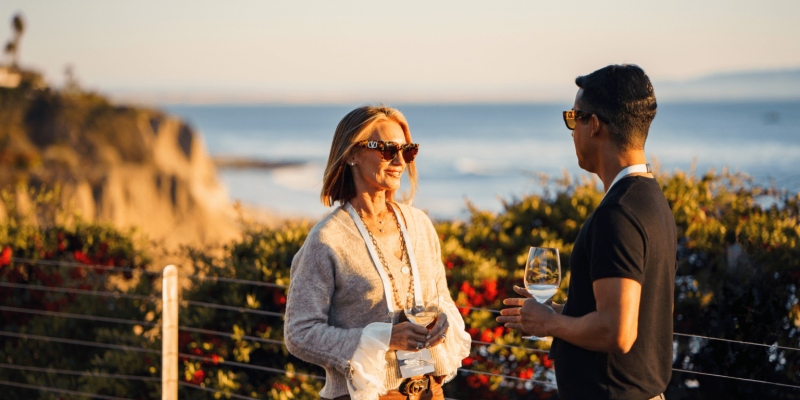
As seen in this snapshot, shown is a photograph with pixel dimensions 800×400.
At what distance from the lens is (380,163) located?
8.76 feet

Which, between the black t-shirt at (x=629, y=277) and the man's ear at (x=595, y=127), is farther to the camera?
the man's ear at (x=595, y=127)

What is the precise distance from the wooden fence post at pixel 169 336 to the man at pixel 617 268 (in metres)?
2.56

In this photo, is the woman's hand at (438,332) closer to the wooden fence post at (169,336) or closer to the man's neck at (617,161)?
the man's neck at (617,161)

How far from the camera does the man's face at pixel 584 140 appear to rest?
6.94ft

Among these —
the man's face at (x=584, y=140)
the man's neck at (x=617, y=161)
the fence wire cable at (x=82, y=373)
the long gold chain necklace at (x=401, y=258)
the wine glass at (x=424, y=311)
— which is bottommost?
the fence wire cable at (x=82, y=373)

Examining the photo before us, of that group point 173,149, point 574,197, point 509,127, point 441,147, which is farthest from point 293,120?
point 574,197

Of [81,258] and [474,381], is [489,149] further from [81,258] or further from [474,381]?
[474,381]

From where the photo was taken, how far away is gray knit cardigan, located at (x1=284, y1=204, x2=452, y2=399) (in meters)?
2.46

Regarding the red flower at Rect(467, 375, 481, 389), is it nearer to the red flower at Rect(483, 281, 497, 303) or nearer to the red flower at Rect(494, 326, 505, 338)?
the red flower at Rect(494, 326, 505, 338)

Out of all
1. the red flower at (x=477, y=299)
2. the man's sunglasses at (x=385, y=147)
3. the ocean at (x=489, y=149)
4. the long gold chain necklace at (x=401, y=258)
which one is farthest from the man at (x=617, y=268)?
the ocean at (x=489, y=149)

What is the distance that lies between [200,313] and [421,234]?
2.19 meters

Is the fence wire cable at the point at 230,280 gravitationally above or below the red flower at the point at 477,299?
above

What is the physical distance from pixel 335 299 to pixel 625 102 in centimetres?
131

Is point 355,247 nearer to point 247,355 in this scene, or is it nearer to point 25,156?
point 247,355
